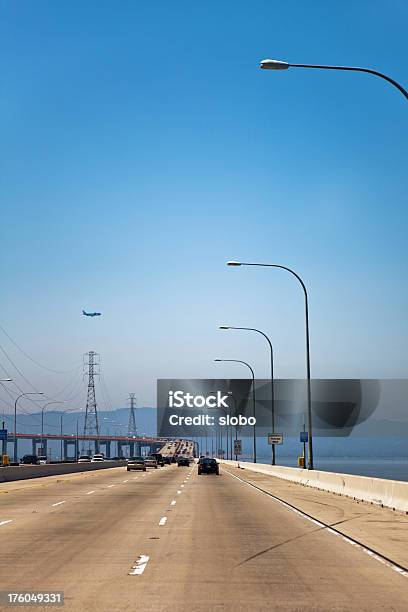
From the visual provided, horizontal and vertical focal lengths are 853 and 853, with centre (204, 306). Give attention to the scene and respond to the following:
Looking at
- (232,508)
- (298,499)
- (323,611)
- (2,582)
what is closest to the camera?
(323,611)

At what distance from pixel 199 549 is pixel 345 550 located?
2.60m

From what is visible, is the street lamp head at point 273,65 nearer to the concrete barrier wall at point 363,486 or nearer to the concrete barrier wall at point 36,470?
the concrete barrier wall at point 363,486

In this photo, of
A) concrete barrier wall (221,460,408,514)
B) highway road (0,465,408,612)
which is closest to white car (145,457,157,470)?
concrete barrier wall (221,460,408,514)

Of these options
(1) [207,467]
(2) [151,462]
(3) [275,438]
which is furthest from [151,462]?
(1) [207,467]

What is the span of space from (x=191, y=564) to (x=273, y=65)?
12.7 metres

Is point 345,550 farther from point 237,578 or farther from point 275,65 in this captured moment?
point 275,65

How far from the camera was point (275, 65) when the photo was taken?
20.9 meters

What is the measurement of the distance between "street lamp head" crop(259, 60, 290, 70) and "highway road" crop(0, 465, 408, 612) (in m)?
11.0

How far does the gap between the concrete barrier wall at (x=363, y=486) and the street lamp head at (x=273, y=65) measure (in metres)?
12.1

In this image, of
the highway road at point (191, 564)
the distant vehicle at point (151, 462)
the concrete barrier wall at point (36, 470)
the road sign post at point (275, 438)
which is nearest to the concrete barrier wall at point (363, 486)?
the highway road at point (191, 564)

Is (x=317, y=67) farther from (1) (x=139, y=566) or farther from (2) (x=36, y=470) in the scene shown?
(2) (x=36, y=470)

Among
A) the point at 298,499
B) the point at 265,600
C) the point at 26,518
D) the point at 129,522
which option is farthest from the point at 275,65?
the point at 298,499

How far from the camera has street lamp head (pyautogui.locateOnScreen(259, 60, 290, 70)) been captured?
20844mm

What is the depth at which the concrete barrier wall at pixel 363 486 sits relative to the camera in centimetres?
2498
